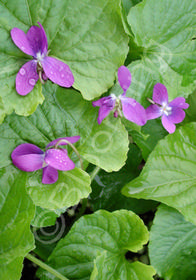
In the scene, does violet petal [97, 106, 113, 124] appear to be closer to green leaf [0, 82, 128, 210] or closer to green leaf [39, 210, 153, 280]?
green leaf [0, 82, 128, 210]

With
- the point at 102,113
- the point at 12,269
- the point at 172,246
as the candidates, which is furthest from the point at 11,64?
the point at 172,246

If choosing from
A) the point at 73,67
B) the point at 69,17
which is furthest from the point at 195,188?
the point at 69,17

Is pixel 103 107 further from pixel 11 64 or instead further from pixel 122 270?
pixel 122 270

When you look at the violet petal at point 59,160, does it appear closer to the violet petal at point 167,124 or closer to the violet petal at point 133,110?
the violet petal at point 133,110

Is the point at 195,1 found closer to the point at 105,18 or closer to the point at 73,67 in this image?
the point at 105,18

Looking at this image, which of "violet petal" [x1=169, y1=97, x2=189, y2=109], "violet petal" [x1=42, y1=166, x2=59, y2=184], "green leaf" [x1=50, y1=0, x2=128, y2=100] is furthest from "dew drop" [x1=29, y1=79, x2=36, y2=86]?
"violet petal" [x1=169, y1=97, x2=189, y2=109]

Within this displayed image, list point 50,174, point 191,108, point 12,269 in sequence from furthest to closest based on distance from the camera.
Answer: point 191,108 < point 50,174 < point 12,269
